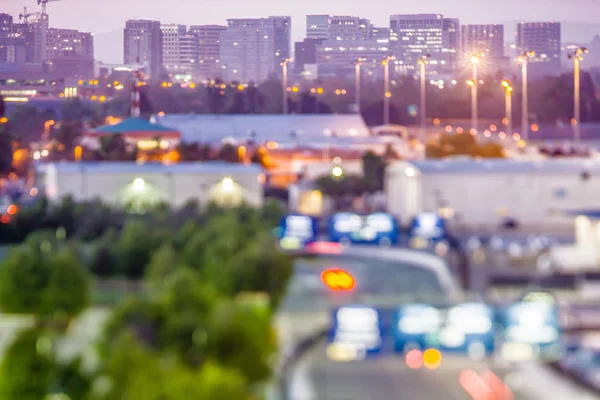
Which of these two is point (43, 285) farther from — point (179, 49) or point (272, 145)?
point (179, 49)

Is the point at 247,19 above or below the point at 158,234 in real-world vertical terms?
above

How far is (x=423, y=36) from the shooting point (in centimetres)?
5238

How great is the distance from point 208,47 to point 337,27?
15.3 feet

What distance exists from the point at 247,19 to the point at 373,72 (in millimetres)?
5980

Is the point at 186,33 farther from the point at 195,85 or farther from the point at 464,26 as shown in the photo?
the point at 195,85

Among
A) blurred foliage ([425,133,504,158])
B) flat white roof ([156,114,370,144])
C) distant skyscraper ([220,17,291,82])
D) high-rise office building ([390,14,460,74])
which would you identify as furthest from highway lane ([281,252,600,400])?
high-rise office building ([390,14,460,74])

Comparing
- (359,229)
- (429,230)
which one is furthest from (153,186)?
(359,229)

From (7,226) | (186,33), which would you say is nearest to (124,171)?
(7,226)

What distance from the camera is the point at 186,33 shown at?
52188 mm

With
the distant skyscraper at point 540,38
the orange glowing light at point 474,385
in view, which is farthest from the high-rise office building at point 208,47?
the orange glowing light at point 474,385

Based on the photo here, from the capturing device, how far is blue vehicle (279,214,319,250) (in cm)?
1009

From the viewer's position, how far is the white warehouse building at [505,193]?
527 inches

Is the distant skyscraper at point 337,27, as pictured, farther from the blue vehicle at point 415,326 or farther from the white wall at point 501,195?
the blue vehicle at point 415,326

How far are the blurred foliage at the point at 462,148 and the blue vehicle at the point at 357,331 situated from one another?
12.8 metres
